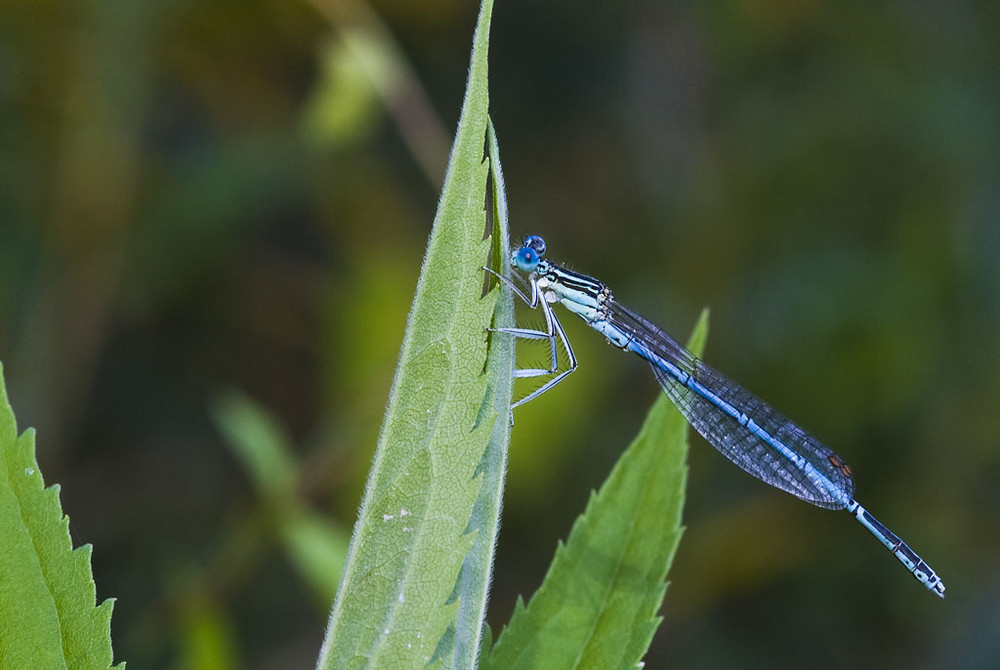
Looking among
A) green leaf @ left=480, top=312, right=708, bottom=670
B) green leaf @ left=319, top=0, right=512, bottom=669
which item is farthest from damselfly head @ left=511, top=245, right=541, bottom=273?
green leaf @ left=319, top=0, right=512, bottom=669

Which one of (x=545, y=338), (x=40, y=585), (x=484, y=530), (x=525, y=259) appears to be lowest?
(x=40, y=585)

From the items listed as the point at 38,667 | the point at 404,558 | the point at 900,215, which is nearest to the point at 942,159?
the point at 900,215

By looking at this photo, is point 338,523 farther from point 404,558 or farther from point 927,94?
point 927,94

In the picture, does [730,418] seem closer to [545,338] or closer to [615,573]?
[545,338]

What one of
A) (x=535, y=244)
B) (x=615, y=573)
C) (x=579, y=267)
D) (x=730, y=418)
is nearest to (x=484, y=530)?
(x=615, y=573)

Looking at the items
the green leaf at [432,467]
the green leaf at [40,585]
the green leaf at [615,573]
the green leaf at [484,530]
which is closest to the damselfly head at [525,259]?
the green leaf at [615,573]

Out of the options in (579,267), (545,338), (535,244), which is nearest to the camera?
(545,338)
